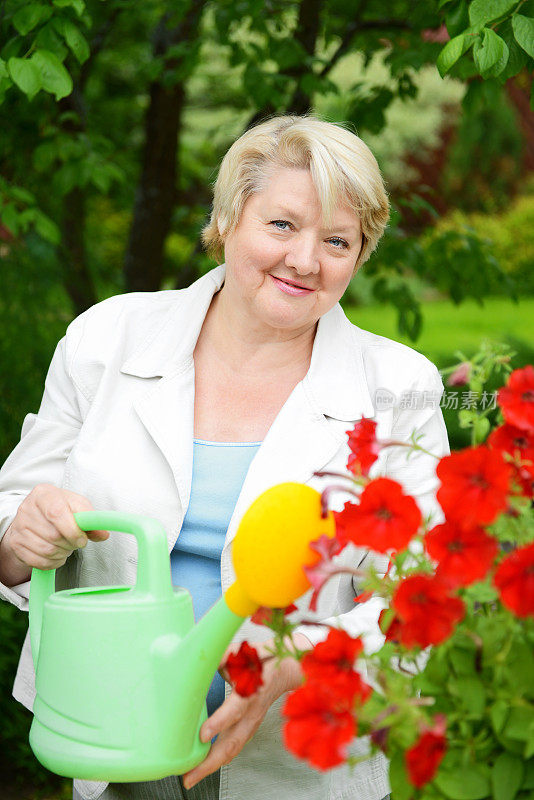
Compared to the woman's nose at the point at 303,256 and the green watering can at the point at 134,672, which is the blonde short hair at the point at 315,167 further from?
the green watering can at the point at 134,672

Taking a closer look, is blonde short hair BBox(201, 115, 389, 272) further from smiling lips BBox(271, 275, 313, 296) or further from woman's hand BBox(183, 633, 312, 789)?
woman's hand BBox(183, 633, 312, 789)

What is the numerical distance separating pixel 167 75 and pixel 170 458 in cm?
225

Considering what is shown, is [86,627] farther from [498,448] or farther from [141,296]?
[141,296]

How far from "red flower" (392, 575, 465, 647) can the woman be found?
32.4 inches

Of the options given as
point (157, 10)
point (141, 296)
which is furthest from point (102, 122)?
point (141, 296)

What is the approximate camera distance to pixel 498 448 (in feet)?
2.77

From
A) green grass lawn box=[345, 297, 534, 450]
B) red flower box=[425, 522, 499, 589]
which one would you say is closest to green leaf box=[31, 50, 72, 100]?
red flower box=[425, 522, 499, 589]

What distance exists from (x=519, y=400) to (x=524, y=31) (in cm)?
122

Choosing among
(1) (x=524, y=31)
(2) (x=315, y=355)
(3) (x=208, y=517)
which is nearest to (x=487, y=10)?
(1) (x=524, y=31)

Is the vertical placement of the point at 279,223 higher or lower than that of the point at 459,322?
higher

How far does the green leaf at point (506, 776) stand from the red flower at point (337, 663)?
141 millimetres

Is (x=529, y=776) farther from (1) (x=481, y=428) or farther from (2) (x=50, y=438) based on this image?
(2) (x=50, y=438)

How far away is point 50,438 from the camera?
5.65ft

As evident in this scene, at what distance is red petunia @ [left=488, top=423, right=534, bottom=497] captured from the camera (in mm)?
842
